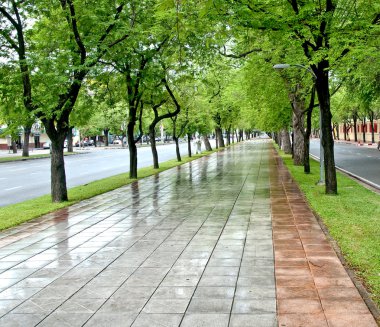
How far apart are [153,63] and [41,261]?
12861 mm

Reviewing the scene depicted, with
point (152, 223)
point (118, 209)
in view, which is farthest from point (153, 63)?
point (152, 223)

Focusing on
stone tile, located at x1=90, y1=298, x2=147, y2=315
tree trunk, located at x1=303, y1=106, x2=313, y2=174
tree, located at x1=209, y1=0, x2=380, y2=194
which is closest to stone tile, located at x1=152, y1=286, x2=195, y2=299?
stone tile, located at x1=90, y1=298, x2=147, y2=315

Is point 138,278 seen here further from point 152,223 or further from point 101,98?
point 101,98

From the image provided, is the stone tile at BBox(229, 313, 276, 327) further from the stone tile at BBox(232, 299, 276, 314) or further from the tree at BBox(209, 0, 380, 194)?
the tree at BBox(209, 0, 380, 194)

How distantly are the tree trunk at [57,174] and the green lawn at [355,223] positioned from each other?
7.14 metres

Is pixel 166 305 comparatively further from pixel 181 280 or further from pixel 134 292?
pixel 181 280

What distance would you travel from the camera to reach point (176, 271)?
255 inches

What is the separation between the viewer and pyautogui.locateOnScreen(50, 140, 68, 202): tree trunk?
1395cm

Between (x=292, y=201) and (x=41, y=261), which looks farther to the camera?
(x=292, y=201)

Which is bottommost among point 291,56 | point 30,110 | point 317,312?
point 317,312

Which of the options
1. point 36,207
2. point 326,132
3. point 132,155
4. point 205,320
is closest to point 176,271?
point 205,320

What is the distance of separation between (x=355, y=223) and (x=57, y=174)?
8.72 meters

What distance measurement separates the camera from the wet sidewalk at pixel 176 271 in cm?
491

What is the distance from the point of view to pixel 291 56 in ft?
44.3
